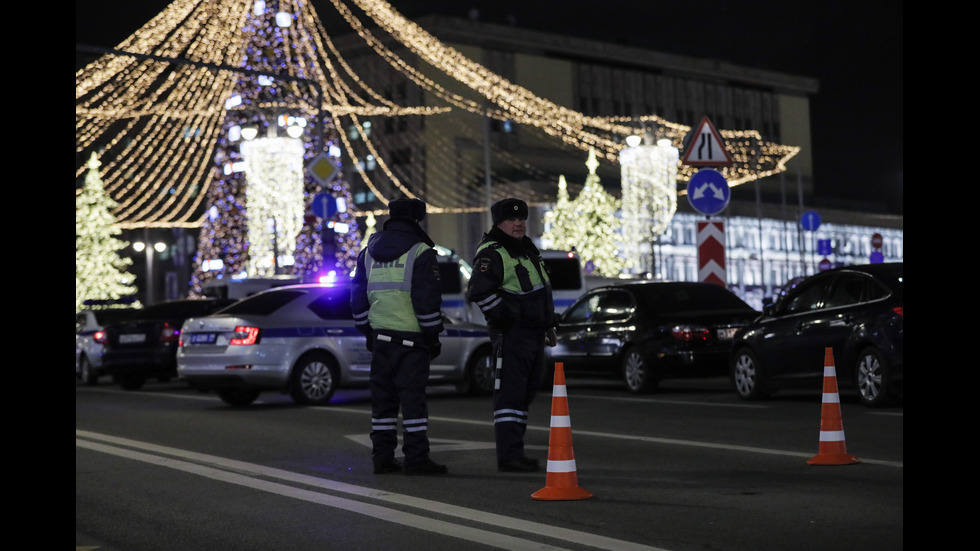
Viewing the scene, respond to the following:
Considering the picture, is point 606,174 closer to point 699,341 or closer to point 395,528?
point 699,341

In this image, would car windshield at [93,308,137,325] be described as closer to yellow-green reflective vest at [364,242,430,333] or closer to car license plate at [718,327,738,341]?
car license plate at [718,327,738,341]

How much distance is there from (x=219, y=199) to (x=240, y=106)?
214 inches

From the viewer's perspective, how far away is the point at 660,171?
143ft

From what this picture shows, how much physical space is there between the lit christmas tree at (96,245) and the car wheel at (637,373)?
62.8 metres

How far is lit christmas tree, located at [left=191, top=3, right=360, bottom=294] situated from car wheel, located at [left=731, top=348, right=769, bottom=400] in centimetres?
2262

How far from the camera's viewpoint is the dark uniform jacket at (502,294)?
9.52 meters

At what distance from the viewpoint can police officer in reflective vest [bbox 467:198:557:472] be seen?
31.3ft

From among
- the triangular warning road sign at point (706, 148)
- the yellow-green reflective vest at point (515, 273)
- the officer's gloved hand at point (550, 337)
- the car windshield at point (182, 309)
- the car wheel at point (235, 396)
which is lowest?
the car wheel at point (235, 396)

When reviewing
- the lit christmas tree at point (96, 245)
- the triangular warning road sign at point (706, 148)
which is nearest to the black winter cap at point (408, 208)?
the triangular warning road sign at point (706, 148)

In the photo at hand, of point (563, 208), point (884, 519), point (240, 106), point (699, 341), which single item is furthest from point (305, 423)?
point (563, 208)

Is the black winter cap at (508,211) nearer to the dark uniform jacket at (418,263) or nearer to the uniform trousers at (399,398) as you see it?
the dark uniform jacket at (418,263)

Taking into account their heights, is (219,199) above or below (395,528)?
above
